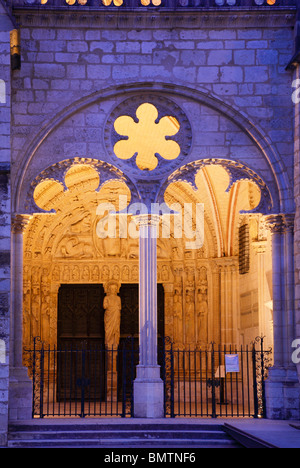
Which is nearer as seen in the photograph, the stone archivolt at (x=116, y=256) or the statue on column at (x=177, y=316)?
the stone archivolt at (x=116, y=256)

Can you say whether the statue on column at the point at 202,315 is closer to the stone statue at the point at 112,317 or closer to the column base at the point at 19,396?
the stone statue at the point at 112,317

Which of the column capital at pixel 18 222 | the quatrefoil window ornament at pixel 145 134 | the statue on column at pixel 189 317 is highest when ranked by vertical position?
the quatrefoil window ornament at pixel 145 134

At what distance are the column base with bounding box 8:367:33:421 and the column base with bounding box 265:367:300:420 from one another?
3.95 metres

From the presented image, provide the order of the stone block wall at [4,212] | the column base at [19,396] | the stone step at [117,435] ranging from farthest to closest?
the column base at [19,396], the stone step at [117,435], the stone block wall at [4,212]

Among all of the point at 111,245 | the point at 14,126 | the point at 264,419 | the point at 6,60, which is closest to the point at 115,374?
the point at 111,245

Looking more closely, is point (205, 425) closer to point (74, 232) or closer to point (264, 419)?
point (264, 419)

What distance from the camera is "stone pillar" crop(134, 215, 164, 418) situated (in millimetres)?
13984

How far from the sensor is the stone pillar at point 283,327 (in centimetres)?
1410

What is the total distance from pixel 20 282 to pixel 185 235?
6369 mm

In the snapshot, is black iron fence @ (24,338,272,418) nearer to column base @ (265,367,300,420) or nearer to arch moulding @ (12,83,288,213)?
column base @ (265,367,300,420)

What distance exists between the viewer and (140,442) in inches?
488

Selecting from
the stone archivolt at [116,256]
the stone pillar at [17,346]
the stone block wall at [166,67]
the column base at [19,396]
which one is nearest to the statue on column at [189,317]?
the stone archivolt at [116,256]

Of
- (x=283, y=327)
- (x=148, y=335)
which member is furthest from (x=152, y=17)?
(x=283, y=327)

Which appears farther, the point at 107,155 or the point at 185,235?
the point at 185,235
